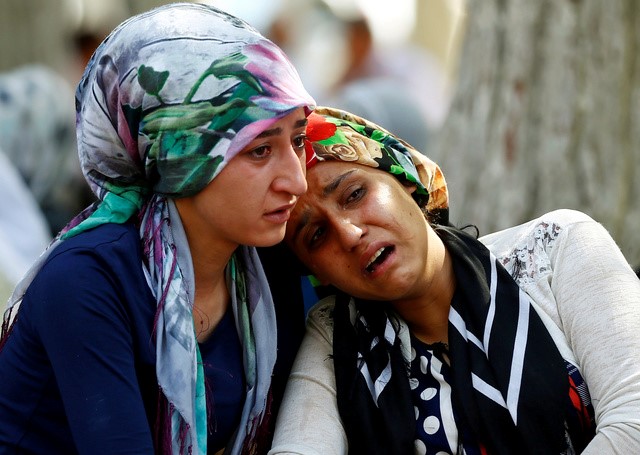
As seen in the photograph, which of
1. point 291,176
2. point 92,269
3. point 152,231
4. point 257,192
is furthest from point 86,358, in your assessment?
point 291,176

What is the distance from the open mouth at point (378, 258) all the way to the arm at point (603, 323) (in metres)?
0.50

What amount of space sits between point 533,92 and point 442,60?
779 centimetres

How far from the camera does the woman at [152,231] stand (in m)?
2.92

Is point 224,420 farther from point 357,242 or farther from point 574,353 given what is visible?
point 574,353

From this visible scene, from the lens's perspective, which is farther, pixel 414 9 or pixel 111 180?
pixel 414 9

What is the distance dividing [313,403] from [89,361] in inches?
29.4

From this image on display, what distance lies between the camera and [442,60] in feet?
44.2

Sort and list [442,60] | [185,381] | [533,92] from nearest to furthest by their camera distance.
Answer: [185,381], [533,92], [442,60]

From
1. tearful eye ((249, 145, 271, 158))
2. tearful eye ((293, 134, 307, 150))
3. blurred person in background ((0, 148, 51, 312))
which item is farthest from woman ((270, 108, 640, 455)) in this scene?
blurred person in background ((0, 148, 51, 312))

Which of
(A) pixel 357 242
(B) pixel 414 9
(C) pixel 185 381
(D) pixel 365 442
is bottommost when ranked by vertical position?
(B) pixel 414 9

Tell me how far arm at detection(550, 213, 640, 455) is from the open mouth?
0.50 metres

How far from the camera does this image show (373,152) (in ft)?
11.5

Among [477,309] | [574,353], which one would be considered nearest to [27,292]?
[477,309]

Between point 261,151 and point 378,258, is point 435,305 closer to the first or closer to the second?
point 378,258
